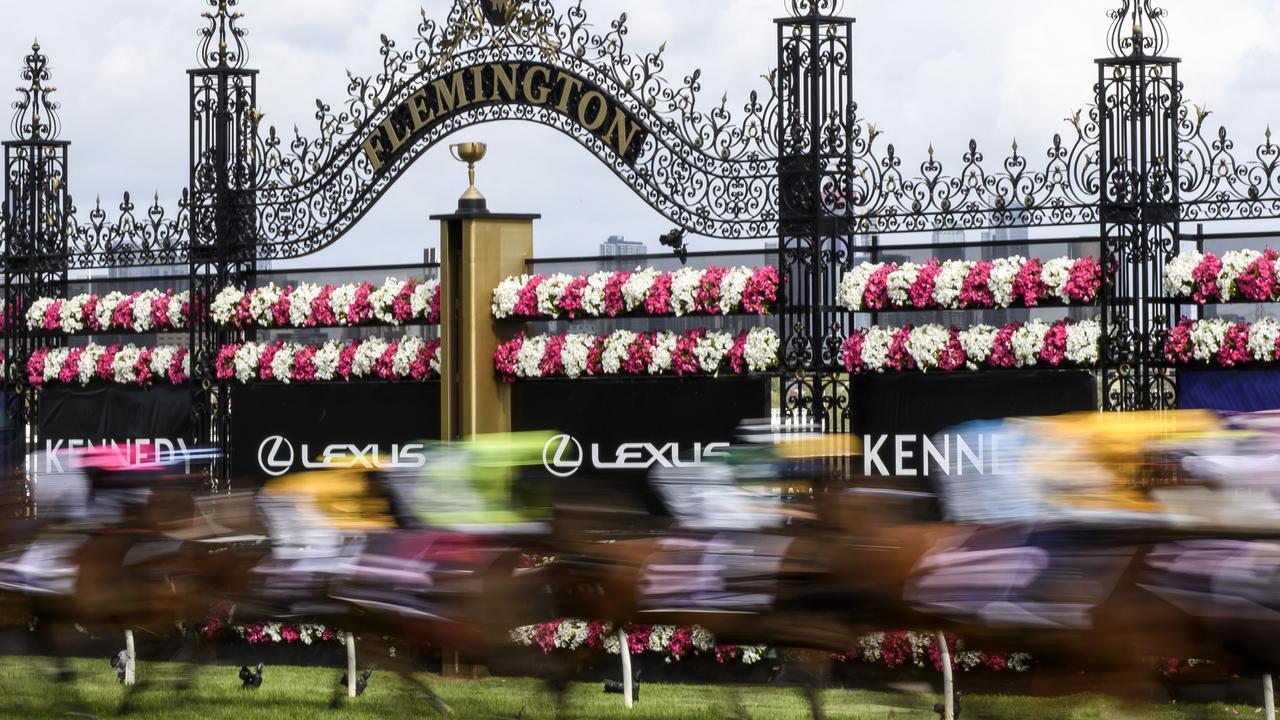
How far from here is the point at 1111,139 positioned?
1217cm

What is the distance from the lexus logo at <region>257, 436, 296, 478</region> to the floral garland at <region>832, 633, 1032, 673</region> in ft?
18.7

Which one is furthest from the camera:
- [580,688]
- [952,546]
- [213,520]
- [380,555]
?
[580,688]

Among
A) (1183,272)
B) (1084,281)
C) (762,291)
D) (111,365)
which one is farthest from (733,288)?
(111,365)

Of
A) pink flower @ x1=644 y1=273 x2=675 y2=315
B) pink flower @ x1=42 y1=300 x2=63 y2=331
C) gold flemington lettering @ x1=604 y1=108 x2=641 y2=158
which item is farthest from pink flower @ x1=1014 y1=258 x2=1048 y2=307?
pink flower @ x1=42 y1=300 x2=63 y2=331

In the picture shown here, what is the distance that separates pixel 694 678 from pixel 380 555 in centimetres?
537

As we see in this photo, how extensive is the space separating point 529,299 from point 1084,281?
4.45m

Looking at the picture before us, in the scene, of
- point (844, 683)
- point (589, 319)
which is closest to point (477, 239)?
point (589, 319)

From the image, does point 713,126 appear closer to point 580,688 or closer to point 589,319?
point 589,319

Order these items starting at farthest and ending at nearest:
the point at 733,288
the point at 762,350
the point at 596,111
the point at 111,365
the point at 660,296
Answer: the point at 111,365 → the point at 596,111 → the point at 660,296 → the point at 733,288 → the point at 762,350

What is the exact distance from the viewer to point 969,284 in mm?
12664

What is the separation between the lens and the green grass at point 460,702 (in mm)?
9953

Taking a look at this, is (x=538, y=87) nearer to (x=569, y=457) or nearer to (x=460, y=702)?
(x=569, y=457)

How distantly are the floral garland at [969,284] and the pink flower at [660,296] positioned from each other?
1437 mm

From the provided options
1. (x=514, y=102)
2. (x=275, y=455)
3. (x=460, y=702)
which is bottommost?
(x=460, y=702)
